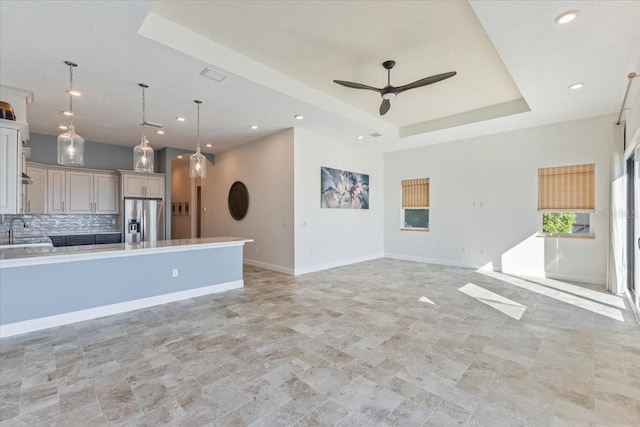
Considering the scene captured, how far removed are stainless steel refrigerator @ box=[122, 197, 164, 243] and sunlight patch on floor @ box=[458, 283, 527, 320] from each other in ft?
22.6

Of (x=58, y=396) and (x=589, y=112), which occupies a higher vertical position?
(x=589, y=112)

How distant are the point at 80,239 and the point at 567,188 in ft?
32.5

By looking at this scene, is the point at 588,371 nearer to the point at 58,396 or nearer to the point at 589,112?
the point at 58,396

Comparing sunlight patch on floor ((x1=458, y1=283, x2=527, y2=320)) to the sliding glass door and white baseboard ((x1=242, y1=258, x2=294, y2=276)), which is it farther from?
white baseboard ((x1=242, y1=258, x2=294, y2=276))

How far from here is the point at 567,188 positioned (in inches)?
214

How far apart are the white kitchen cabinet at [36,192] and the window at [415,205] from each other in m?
8.16

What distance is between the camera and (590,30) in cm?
277

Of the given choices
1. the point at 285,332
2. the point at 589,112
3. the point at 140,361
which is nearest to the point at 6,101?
the point at 140,361

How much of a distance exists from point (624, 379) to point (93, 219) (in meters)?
9.00

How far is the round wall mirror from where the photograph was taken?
7.04 m

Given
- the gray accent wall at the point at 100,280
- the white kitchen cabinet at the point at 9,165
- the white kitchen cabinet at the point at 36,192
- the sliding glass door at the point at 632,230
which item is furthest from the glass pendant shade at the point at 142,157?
the sliding glass door at the point at 632,230

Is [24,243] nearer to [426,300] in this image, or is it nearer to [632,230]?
[426,300]

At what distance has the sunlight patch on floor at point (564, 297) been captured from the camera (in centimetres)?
373

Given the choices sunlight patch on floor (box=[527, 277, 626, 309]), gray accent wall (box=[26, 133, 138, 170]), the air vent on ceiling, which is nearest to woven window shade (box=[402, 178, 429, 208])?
sunlight patch on floor (box=[527, 277, 626, 309])
